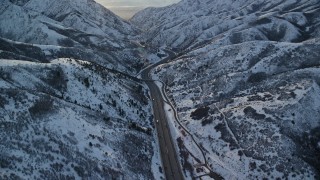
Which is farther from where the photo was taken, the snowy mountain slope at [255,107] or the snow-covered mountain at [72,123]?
the snowy mountain slope at [255,107]

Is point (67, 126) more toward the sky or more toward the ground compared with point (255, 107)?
more toward the ground

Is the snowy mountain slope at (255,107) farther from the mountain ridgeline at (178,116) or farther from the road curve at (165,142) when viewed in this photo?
the road curve at (165,142)

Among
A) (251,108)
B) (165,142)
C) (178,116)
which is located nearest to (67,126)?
(165,142)

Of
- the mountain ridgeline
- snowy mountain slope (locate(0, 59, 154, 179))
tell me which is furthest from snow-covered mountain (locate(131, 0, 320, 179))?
snowy mountain slope (locate(0, 59, 154, 179))

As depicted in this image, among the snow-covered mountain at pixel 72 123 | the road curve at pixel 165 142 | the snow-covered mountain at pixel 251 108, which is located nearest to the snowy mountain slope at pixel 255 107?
the snow-covered mountain at pixel 251 108

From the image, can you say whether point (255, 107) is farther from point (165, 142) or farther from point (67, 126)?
point (67, 126)

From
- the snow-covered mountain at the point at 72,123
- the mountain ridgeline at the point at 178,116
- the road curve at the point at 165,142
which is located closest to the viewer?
the snow-covered mountain at the point at 72,123

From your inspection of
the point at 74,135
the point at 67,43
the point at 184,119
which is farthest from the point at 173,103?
the point at 67,43

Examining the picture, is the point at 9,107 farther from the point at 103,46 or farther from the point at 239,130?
the point at 103,46
